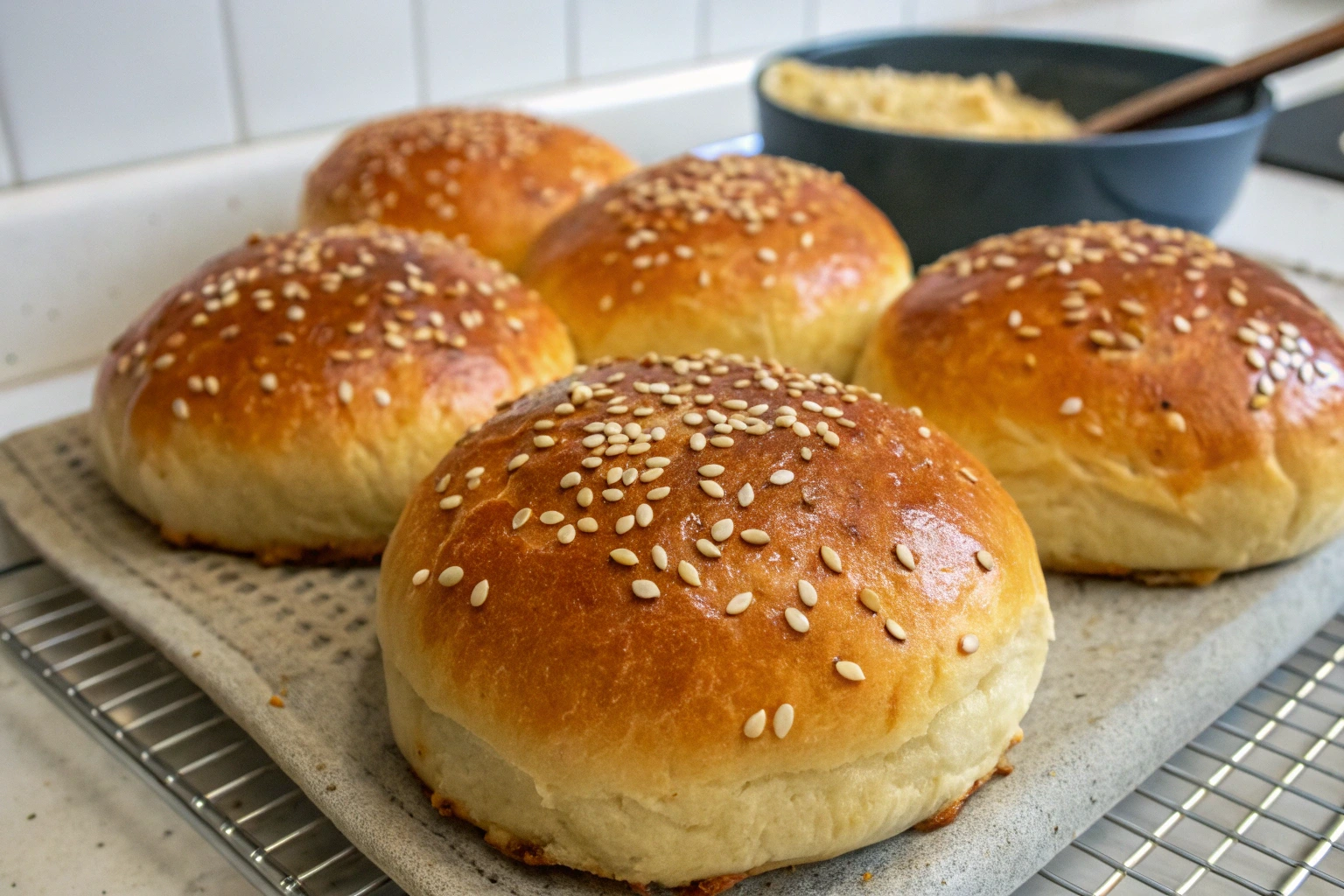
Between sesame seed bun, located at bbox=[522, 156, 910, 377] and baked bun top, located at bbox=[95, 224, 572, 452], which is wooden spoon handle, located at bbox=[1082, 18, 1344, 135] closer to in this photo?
sesame seed bun, located at bbox=[522, 156, 910, 377]

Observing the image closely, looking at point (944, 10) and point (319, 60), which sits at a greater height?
point (319, 60)

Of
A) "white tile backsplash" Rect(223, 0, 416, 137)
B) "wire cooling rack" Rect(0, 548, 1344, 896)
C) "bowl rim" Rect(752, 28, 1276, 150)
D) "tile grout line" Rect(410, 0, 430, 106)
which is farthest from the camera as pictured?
"tile grout line" Rect(410, 0, 430, 106)

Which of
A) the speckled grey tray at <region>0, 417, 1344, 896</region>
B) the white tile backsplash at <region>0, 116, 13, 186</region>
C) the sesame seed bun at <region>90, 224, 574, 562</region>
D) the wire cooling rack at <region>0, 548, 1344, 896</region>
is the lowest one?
the wire cooling rack at <region>0, 548, 1344, 896</region>

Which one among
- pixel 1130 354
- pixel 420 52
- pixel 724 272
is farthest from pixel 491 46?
pixel 1130 354

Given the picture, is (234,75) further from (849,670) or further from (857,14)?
(857,14)

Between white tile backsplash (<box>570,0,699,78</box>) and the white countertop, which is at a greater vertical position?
white tile backsplash (<box>570,0,699,78</box>)

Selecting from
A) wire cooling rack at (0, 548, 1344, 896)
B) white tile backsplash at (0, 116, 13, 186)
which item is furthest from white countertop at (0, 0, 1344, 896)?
white tile backsplash at (0, 116, 13, 186)

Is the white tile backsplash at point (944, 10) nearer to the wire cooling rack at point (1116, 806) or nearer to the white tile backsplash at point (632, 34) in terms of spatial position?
the white tile backsplash at point (632, 34)
